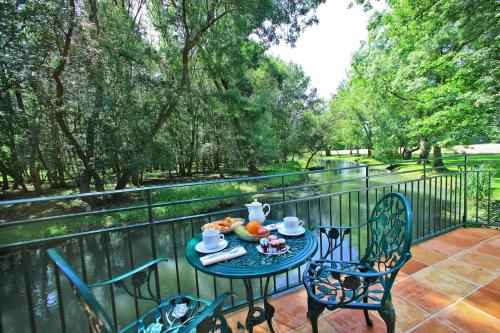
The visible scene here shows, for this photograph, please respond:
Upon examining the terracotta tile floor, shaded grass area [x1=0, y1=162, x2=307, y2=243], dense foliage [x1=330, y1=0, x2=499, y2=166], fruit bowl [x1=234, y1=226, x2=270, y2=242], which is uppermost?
dense foliage [x1=330, y1=0, x2=499, y2=166]

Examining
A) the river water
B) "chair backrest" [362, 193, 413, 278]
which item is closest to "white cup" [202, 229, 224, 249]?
"chair backrest" [362, 193, 413, 278]

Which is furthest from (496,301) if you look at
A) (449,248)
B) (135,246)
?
(135,246)

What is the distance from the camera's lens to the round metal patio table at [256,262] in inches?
44.6

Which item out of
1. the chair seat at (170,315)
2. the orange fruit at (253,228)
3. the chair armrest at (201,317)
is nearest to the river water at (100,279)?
the orange fruit at (253,228)

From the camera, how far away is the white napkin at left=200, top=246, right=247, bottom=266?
1.21m

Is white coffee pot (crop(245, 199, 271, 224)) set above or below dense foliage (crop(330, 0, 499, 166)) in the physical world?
below

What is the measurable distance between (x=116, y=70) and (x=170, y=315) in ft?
27.1

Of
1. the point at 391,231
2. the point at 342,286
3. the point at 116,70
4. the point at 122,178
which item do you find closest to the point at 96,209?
the point at 122,178

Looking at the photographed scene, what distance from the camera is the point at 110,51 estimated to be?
277 inches

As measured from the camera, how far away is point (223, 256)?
1.26 metres

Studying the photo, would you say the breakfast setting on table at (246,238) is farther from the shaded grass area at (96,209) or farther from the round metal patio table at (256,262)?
the shaded grass area at (96,209)

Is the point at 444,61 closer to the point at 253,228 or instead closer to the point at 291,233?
the point at 291,233

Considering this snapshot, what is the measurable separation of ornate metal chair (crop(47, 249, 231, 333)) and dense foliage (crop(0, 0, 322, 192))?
741 cm

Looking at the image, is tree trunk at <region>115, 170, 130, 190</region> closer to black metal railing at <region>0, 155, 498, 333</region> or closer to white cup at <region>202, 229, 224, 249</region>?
black metal railing at <region>0, 155, 498, 333</region>
